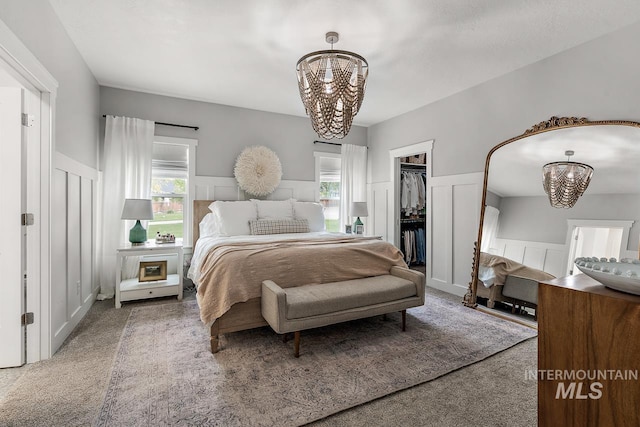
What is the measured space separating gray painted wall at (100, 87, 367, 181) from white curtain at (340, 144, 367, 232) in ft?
0.80

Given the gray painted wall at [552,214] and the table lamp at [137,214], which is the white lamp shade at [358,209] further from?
the table lamp at [137,214]

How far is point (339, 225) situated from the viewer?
17.3 feet

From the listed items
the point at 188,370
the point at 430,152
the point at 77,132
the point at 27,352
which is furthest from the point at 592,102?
the point at 27,352

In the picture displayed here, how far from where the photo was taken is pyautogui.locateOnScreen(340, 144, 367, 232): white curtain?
520 cm

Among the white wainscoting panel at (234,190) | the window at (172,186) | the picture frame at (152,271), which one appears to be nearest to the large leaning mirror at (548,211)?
the white wainscoting panel at (234,190)

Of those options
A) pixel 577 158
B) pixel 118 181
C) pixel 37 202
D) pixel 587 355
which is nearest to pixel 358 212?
pixel 577 158

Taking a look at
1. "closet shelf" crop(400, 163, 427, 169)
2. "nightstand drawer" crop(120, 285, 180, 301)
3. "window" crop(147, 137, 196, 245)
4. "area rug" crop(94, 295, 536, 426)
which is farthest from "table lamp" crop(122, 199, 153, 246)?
"closet shelf" crop(400, 163, 427, 169)

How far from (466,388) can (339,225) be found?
11.5 feet

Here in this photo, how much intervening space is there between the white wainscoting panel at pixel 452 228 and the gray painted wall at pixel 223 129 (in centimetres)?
197

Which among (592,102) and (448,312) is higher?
(592,102)

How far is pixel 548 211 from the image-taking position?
296 cm

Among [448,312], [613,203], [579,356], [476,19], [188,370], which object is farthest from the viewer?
[448,312]

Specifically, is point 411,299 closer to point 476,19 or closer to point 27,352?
point 476,19

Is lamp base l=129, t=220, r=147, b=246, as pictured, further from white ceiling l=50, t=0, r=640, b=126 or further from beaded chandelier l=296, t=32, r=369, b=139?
beaded chandelier l=296, t=32, r=369, b=139
